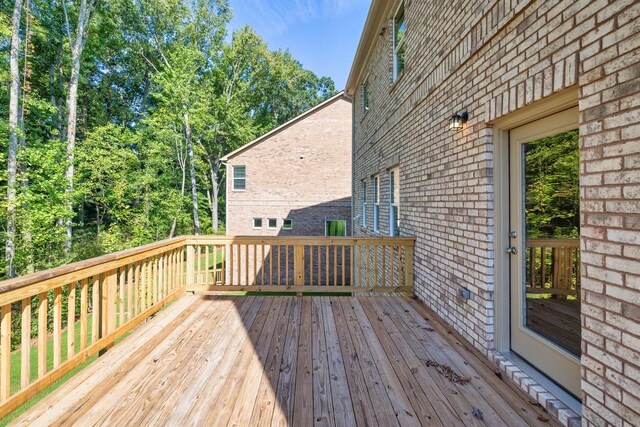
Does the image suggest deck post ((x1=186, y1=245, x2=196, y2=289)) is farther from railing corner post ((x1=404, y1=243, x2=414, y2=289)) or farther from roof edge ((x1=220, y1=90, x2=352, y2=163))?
roof edge ((x1=220, y1=90, x2=352, y2=163))

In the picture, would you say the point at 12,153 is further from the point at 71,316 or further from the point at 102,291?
the point at 71,316

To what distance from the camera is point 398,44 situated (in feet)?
17.0

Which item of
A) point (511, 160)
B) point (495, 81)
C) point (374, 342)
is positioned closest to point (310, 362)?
point (374, 342)

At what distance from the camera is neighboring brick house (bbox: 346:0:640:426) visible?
1.48 meters

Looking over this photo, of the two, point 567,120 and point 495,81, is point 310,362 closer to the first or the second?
point 567,120

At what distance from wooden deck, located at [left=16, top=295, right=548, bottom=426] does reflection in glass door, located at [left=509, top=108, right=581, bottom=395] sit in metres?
0.39

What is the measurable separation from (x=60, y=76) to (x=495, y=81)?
1669 cm

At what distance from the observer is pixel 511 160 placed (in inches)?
99.9

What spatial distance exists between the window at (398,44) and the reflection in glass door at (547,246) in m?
3.22

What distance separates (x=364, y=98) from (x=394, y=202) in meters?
4.08

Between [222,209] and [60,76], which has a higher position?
[60,76]

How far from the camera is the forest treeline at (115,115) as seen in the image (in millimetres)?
9617

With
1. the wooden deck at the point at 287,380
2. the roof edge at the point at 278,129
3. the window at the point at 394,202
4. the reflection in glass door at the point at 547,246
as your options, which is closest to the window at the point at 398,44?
the window at the point at 394,202

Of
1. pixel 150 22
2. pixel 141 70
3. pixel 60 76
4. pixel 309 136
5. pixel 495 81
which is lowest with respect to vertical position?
pixel 495 81
